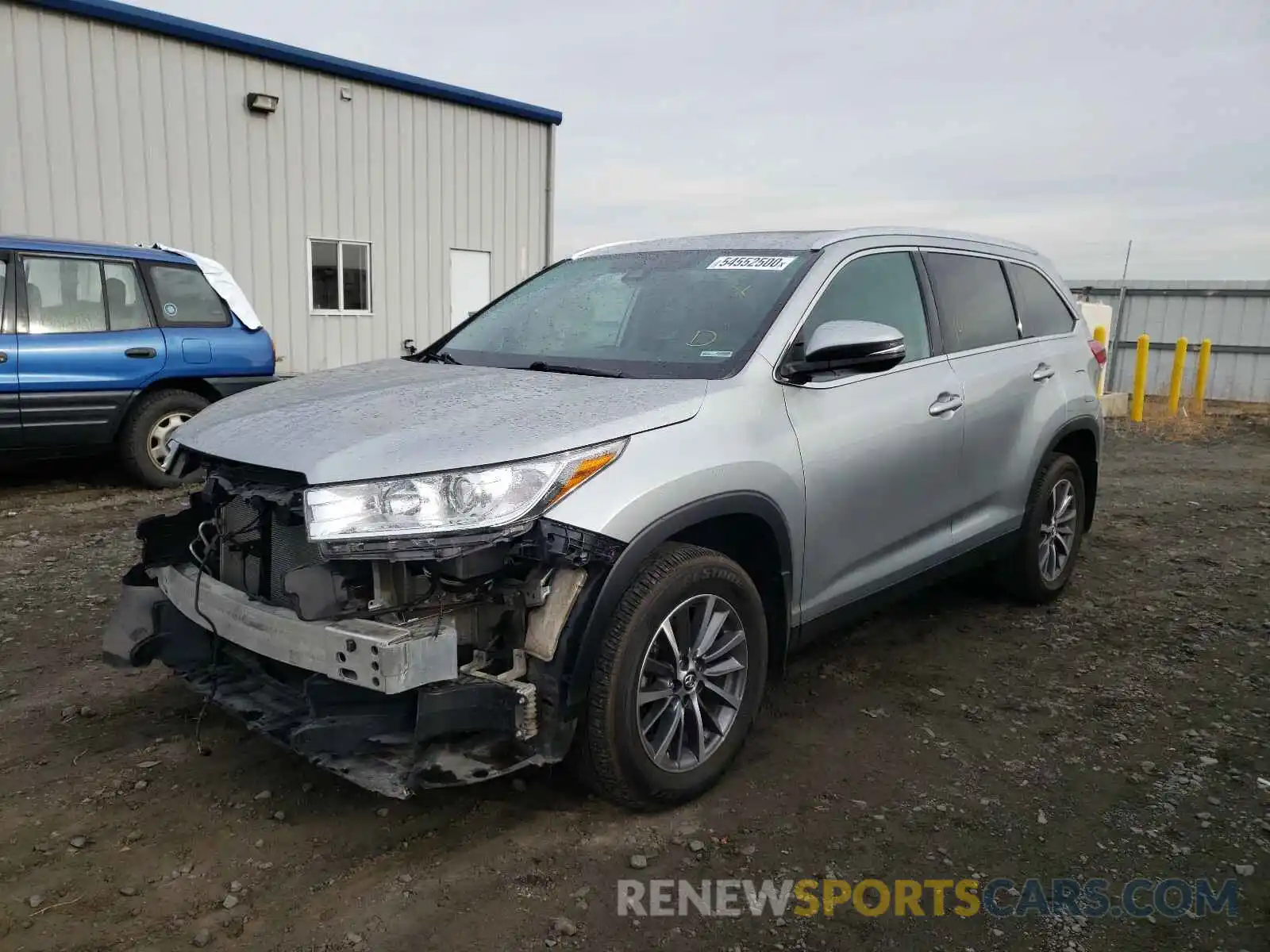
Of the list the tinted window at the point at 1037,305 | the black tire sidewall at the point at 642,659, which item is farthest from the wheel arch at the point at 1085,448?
the black tire sidewall at the point at 642,659

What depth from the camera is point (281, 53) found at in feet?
39.8

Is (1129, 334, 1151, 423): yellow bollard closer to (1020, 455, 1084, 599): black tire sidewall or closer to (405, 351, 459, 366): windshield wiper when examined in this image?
(1020, 455, 1084, 599): black tire sidewall

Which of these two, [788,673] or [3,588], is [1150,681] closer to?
[788,673]

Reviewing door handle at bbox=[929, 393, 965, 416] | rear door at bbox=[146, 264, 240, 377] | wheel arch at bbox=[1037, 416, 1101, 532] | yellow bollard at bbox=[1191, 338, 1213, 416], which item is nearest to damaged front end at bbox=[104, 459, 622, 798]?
door handle at bbox=[929, 393, 965, 416]

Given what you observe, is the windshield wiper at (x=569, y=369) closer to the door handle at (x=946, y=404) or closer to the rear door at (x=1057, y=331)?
the door handle at (x=946, y=404)

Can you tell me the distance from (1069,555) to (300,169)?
11.0 metres

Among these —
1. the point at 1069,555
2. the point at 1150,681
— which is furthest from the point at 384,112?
the point at 1150,681

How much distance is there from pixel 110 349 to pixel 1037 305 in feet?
20.8

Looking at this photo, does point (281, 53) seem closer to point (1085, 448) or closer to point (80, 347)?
point (80, 347)

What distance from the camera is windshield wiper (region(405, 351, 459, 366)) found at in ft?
12.9

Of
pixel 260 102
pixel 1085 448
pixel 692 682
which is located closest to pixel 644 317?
pixel 692 682

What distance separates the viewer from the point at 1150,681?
4172mm

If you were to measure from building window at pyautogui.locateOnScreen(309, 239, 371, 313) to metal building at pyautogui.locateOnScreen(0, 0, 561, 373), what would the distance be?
0.02m

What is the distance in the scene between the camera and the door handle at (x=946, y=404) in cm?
387
